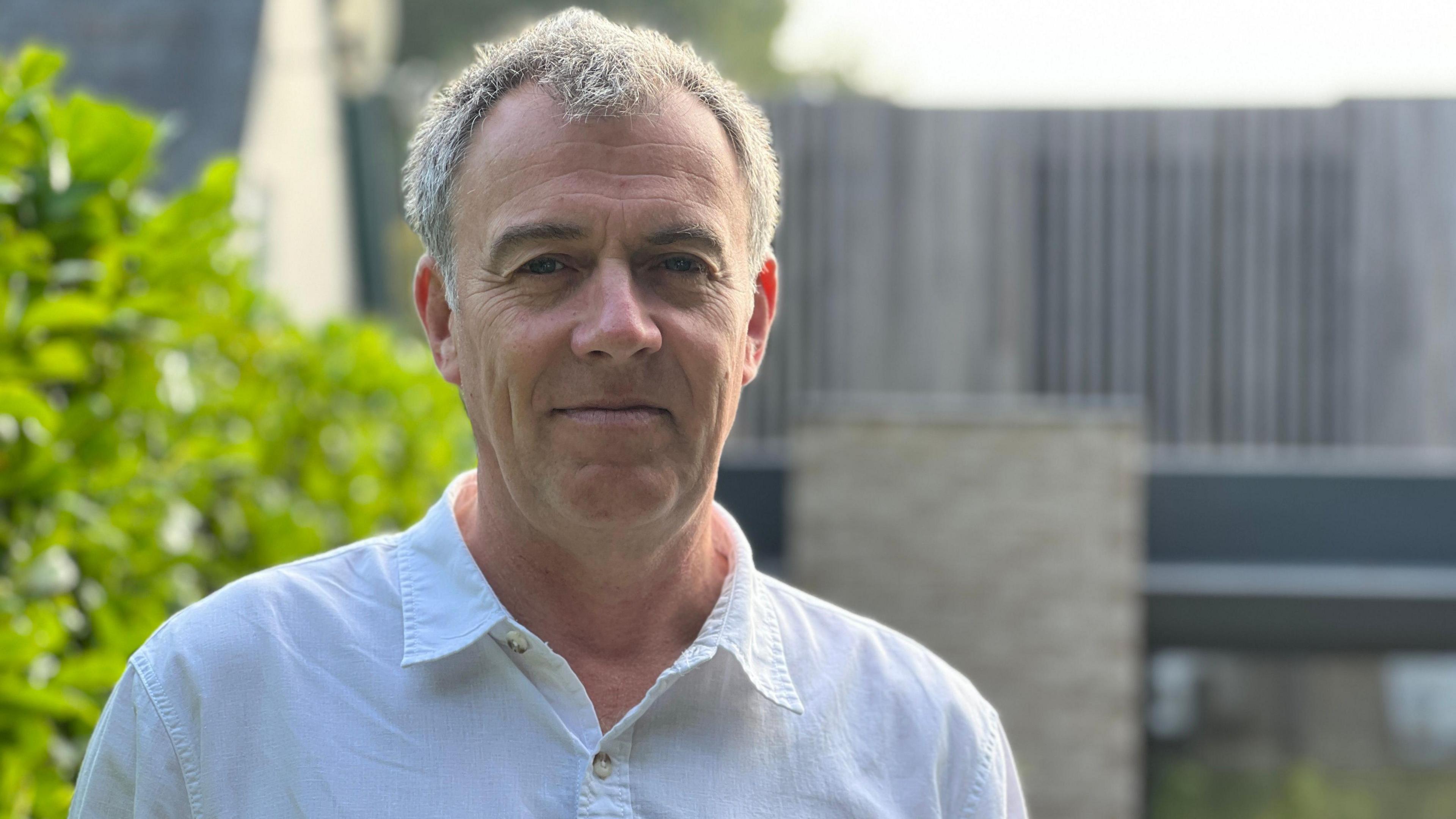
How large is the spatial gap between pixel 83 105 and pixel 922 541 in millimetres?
4557

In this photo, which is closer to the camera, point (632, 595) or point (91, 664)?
point (632, 595)

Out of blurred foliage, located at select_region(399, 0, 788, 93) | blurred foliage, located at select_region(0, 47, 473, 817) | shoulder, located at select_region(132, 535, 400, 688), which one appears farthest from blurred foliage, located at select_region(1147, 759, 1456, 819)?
blurred foliage, located at select_region(399, 0, 788, 93)

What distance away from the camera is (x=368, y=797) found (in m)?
1.15

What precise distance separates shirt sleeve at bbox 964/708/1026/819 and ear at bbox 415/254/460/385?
650 mm

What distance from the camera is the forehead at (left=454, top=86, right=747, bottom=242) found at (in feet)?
3.91

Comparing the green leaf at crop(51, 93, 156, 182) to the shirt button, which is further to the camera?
the green leaf at crop(51, 93, 156, 182)

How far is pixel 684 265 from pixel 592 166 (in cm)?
12

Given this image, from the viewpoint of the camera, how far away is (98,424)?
6.24 ft

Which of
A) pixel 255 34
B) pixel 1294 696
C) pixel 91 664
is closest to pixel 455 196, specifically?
pixel 91 664

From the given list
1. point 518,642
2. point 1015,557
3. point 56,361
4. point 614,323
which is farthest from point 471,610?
point 1015,557

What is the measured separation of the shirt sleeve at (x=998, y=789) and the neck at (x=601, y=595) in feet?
1.07

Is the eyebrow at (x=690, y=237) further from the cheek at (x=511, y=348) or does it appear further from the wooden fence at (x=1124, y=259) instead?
the wooden fence at (x=1124, y=259)

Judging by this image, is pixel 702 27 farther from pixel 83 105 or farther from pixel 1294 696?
pixel 83 105

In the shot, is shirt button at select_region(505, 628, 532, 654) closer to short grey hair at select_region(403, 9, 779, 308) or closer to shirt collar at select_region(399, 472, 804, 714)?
shirt collar at select_region(399, 472, 804, 714)
